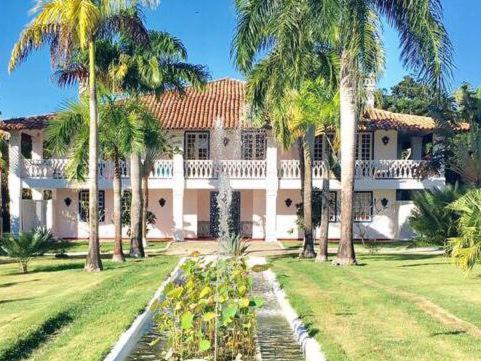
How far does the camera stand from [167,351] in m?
7.65

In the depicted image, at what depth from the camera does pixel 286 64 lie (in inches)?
642

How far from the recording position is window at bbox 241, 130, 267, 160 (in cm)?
2919

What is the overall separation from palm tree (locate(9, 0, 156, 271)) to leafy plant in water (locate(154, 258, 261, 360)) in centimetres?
874

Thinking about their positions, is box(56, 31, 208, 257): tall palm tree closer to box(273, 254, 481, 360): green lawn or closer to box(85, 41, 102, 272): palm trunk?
box(85, 41, 102, 272): palm trunk

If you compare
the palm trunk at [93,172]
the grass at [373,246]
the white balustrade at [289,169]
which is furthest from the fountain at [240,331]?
the white balustrade at [289,169]

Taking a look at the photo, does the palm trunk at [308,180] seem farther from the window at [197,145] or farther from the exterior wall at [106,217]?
the exterior wall at [106,217]

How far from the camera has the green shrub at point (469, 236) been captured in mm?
12609

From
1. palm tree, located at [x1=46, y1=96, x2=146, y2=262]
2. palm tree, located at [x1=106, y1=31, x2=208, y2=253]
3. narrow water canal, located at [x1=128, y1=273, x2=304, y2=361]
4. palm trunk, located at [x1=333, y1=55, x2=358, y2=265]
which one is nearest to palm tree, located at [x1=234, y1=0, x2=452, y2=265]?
palm trunk, located at [x1=333, y1=55, x2=358, y2=265]

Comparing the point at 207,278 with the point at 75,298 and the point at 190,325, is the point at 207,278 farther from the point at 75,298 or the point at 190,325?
the point at 75,298

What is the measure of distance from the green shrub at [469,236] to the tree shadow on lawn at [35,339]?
308 inches

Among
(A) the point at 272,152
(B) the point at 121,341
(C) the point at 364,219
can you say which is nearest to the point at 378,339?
(B) the point at 121,341

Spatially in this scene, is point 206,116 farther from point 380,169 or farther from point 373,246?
point 373,246

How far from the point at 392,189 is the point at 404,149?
5707 millimetres

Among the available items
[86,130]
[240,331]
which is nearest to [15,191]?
[86,130]
